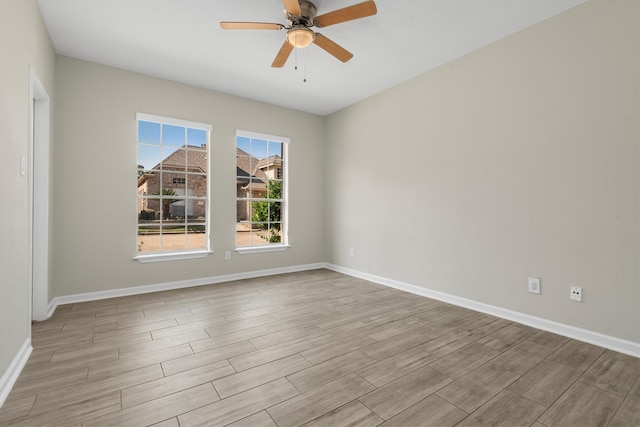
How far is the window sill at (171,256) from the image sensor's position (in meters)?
3.87

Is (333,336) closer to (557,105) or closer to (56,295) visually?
(557,105)

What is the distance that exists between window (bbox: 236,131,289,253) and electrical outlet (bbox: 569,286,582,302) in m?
3.70

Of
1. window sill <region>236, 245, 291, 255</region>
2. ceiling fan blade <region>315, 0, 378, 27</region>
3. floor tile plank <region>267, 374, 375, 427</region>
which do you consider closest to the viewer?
floor tile plank <region>267, 374, 375, 427</region>

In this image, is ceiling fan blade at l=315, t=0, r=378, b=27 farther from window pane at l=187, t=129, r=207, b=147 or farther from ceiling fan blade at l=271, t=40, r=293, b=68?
window pane at l=187, t=129, r=207, b=147

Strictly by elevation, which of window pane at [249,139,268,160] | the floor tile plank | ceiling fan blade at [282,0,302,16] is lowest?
the floor tile plank

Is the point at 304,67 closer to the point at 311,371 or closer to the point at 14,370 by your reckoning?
the point at 311,371

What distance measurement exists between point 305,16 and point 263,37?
71cm

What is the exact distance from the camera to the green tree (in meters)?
4.98

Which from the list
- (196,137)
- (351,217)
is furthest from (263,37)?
(351,217)

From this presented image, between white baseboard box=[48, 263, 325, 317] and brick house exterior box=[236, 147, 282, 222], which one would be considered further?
brick house exterior box=[236, 147, 282, 222]

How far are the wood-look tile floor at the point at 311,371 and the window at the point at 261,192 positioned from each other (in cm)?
177

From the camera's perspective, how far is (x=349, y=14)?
224cm

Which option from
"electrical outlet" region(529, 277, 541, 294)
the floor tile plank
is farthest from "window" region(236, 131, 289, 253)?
"electrical outlet" region(529, 277, 541, 294)

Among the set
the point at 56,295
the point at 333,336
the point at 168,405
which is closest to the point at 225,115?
the point at 56,295
